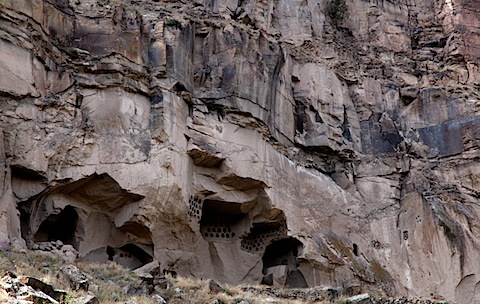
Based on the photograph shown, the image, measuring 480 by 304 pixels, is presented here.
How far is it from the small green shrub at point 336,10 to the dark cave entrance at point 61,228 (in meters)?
16.3

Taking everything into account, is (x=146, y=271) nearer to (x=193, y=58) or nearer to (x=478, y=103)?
(x=193, y=58)

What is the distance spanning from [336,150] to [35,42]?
1220 centimetres

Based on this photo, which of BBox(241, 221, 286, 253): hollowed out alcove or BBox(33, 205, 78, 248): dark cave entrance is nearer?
BBox(33, 205, 78, 248): dark cave entrance

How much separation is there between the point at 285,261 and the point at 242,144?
4.89 metres

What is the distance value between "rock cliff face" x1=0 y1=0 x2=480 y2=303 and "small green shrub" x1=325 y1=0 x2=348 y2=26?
2.40ft

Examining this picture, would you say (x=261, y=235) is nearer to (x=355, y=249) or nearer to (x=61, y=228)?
(x=355, y=249)

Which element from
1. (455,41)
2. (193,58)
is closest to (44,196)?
(193,58)

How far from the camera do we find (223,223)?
27438 mm

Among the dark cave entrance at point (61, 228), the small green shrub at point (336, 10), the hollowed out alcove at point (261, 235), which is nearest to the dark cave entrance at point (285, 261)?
the hollowed out alcove at point (261, 235)

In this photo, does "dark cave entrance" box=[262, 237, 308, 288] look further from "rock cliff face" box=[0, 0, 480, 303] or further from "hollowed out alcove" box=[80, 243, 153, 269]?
"hollowed out alcove" box=[80, 243, 153, 269]

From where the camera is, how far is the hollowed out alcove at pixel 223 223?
87.9ft

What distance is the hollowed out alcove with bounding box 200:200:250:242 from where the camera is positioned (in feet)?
87.9

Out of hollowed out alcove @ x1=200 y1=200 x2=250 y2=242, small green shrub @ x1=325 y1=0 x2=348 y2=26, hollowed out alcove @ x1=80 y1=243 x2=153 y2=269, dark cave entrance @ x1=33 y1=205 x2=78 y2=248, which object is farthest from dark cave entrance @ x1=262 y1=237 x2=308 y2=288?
small green shrub @ x1=325 y1=0 x2=348 y2=26

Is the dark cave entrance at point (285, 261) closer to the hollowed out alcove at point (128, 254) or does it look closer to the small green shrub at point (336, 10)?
the hollowed out alcove at point (128, 254)
